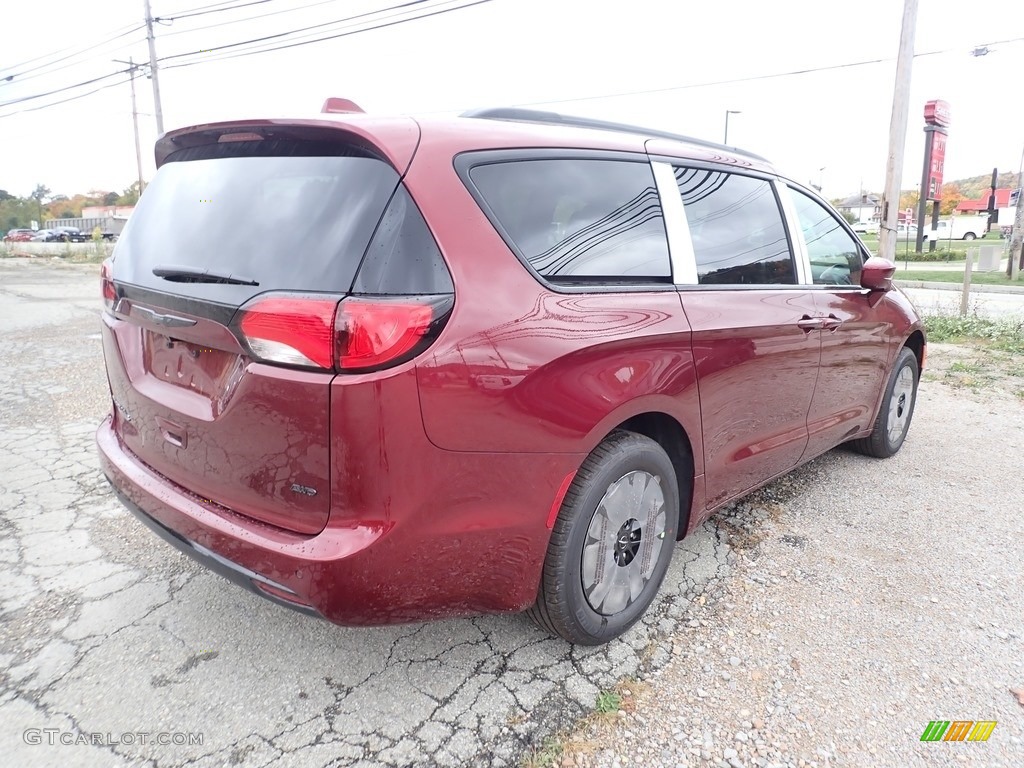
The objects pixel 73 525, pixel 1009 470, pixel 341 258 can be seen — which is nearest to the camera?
pixel 341 258

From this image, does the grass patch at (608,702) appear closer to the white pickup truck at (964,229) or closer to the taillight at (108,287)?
the taillight at (108,287)

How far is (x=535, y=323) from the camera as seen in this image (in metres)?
1.87

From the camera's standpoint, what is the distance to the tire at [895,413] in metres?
4.05

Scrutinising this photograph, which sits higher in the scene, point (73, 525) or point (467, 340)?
point (467, 340)

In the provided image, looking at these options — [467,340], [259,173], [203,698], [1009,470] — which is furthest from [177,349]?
[1009,470]

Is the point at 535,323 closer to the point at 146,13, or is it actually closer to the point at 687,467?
the point at 687,467

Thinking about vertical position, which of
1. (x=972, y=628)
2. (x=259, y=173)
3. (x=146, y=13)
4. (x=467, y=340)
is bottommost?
(x=972, y=628)

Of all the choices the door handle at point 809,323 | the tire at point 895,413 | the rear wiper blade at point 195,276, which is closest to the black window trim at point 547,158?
the rear wiper blade at point 195,276

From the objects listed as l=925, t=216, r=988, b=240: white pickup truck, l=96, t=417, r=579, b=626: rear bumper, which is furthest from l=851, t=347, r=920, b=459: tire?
l=925, t=216, r=988, b=240: white pickup truck

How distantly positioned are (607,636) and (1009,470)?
3.25 m

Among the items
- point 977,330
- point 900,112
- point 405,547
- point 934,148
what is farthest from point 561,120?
point 934,148

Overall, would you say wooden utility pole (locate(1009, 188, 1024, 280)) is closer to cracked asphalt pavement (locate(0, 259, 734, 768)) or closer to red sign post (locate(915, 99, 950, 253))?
red sign post (locate(915, 99, 950, 253))

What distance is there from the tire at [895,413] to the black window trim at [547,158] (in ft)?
7.88

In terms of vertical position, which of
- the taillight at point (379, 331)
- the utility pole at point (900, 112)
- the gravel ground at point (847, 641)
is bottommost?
the gravel ground at point (847, 641)
